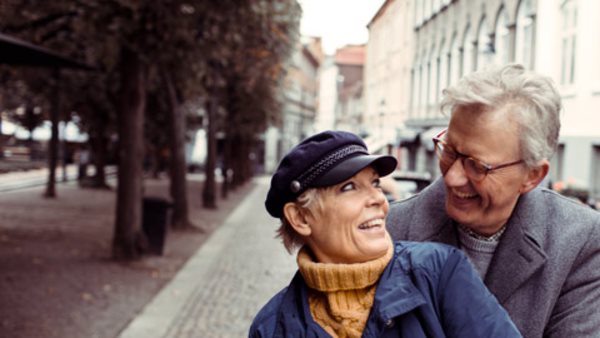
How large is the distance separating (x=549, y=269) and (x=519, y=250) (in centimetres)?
10

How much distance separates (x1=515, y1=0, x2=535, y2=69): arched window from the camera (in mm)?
9976

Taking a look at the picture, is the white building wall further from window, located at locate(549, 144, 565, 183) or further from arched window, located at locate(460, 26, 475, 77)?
arched window, located at locate(460, 26, 475, 77)

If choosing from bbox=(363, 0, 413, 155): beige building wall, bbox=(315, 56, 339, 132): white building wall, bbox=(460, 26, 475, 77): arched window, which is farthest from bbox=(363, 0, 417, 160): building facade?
bbox=(315, 56, 339, 132): white building wall

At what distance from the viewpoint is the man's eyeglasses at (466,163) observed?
231 cm

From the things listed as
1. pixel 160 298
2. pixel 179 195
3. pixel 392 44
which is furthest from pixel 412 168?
pixel 392 44

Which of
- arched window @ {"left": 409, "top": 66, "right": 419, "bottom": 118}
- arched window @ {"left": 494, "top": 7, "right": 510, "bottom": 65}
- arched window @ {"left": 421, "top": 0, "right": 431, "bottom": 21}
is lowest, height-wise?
arched window @ {"left": 409, "top": 66, "right": 419, "bottom": 118}

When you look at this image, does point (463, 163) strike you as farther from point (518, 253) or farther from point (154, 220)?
point (154, 220)

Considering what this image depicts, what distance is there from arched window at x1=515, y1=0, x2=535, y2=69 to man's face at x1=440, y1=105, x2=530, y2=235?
7.20m

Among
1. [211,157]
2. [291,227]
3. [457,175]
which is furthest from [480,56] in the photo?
[211,157]

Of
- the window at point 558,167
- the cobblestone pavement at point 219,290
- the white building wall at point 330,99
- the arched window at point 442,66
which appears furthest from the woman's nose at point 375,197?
the white building wall at point 330,99

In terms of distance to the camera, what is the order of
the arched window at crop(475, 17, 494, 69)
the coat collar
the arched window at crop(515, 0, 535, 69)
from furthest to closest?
the arched window at crop(475, 17, 494, 69) → the arched window at crop(515, 0, 535, 69) → the coat collar

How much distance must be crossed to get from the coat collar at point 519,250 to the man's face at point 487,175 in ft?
0.15

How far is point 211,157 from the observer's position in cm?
2564

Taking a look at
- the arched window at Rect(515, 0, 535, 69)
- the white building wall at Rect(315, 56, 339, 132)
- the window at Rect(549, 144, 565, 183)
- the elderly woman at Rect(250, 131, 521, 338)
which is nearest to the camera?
the elderly woman at Rect(250, 131, 521, 338)
